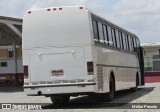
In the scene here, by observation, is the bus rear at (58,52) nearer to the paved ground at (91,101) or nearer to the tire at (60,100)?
the paved ground at (91,101)

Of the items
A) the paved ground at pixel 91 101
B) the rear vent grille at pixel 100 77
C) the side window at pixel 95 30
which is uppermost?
the side window at pixel 95 30

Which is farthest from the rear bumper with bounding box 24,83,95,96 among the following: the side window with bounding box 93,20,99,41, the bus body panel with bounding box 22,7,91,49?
the side window with bounding box 93,20,99,41

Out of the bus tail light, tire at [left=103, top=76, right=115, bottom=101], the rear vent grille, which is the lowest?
tire at [left=103, top=76, right=115, bottom=101]

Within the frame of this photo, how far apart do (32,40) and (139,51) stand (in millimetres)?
12767

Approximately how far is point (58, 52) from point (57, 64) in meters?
0.41

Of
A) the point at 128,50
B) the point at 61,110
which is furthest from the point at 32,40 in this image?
the point at 128,50

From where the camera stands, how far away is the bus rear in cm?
1565

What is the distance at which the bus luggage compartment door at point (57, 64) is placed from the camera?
15719 mm

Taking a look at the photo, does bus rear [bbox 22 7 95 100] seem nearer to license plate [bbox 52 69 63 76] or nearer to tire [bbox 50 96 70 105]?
license plate [bbox 52 69 63 76]

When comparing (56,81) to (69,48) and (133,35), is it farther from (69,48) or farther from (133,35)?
(133,35)

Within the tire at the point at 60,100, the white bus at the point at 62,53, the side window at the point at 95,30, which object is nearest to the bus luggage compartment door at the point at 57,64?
the white bus at the point at 62,53

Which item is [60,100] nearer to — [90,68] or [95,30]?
[90,68]

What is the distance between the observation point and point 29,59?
1620 centimetres

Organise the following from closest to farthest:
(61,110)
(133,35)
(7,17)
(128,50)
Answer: (61,110)
(128,50)
(133,35)
(7,17)
